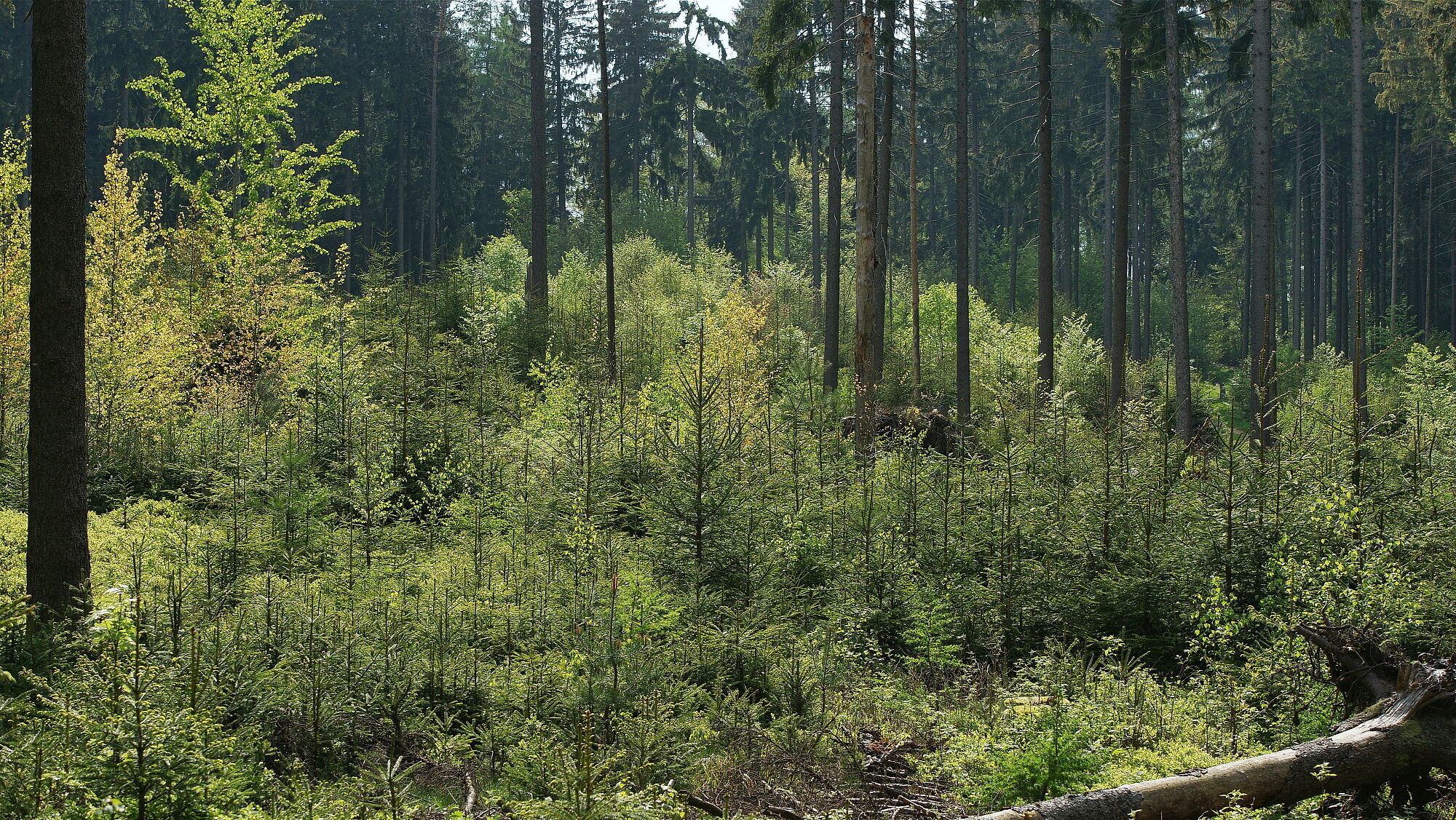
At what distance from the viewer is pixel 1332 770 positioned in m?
4.53

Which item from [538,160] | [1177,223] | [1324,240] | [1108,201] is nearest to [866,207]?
[1177,223]

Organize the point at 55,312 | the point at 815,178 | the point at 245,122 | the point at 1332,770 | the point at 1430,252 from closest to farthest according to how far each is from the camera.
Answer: the point at 1332,770
the point at 55,312
the point at 245,122
the point at 815,178
the point at 1430,252

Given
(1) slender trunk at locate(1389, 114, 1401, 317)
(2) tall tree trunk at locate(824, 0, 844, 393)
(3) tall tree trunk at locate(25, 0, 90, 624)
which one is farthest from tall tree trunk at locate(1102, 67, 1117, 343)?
(3) tall tree trunk at locate(25, 0, 90, 624)

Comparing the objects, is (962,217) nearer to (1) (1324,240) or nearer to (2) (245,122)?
(2) (245,122)

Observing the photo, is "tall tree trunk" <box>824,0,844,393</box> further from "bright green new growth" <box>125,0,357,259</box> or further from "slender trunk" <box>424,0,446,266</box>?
"slender trunk" <box>424,0,446,266</box>

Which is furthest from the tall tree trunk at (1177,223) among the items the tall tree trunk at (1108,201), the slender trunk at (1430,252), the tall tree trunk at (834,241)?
the slender trunk at (1430,252)

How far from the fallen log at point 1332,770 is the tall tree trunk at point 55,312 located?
6.28 metres

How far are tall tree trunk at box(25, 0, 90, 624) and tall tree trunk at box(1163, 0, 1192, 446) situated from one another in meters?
19.0

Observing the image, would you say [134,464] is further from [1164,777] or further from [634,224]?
[634,224]

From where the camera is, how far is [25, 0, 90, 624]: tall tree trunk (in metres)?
6.40

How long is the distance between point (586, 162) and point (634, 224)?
6756 millimetres

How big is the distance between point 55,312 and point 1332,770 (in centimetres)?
810

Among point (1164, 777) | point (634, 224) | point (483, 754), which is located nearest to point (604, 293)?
point (634, 224)

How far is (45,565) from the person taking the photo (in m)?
6.43
